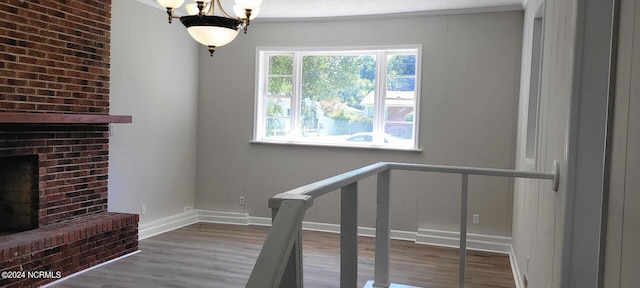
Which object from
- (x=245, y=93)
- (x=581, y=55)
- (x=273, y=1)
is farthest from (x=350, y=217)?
(x=245, y=93)

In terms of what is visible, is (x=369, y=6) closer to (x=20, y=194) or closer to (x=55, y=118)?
(x=55, y=118)

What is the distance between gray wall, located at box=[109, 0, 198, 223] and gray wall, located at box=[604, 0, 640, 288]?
4.39 m

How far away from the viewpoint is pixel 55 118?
3.60 meters

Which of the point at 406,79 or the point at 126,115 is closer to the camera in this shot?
the point at 126,115

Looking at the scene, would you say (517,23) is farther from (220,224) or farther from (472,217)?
(220,224)

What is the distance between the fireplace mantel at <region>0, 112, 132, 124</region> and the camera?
323cm

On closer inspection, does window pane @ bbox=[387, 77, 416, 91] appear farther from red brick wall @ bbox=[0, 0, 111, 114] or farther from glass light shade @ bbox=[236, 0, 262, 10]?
red brick wall @ bbox=[0, 0, 111, 114]

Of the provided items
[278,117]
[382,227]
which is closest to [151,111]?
[278,117]

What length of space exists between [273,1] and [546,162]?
10.6ft

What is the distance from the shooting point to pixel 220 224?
19.2 ft

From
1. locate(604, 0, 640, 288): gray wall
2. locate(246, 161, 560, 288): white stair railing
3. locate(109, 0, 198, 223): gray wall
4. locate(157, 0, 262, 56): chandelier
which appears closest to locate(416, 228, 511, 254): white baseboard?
locate(246, 161, 560, 288): white stair railing

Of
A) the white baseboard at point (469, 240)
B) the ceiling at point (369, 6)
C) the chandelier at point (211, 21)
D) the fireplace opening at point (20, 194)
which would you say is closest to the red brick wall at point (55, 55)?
the fireplace opening at point (20, 194)

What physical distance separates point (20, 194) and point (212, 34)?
2236 mm

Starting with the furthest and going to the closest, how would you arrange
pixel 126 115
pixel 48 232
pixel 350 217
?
pixel 126 115
pixel 48 232
pixel 350 217
